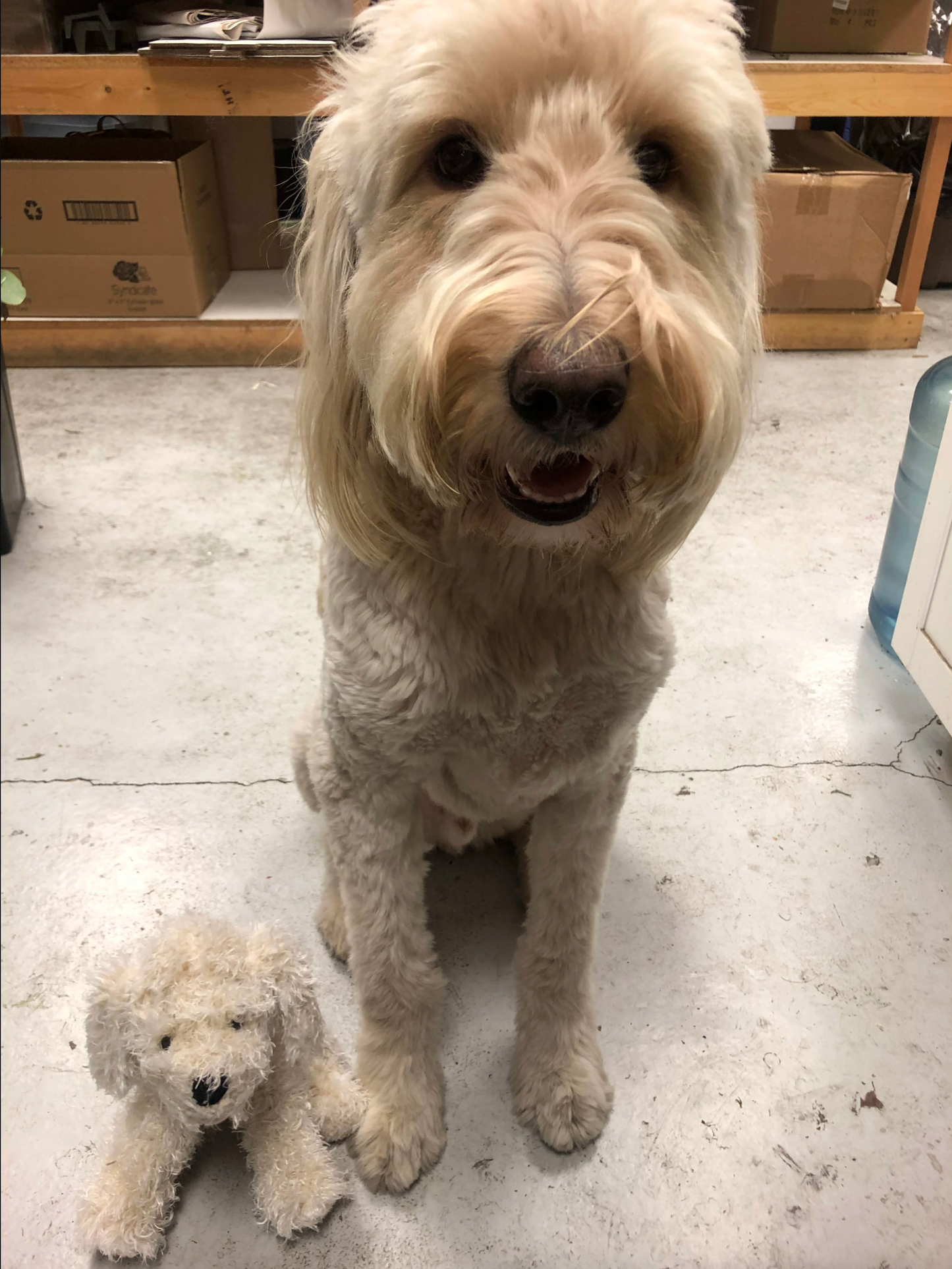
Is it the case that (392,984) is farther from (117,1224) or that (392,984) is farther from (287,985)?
(117,1224)

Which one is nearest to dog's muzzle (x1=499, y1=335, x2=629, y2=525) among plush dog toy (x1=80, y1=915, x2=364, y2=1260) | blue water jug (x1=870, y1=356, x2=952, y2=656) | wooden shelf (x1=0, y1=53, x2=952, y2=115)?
plush dog toy (x1=80, y1=915, x2=364, y2=1260)

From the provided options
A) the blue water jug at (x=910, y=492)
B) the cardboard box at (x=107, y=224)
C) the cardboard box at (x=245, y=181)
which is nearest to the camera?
the blue water jug at (x=910, y=492)

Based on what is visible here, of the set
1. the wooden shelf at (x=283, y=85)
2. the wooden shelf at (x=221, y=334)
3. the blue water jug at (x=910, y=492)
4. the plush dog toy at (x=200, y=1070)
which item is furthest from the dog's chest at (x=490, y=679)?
the wooden shelf at (x=221, y=334)

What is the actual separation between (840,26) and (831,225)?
1.92ft

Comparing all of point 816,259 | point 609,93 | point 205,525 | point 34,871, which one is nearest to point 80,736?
point 34,871

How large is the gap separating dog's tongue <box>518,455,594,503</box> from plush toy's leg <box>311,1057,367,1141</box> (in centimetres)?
72

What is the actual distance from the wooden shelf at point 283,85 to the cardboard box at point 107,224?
0.18 m

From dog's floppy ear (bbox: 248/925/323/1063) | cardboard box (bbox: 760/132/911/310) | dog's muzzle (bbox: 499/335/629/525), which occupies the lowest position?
dog's floppy ear (bbox: 248/925/323/1063)

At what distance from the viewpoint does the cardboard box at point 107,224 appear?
8.26 feet

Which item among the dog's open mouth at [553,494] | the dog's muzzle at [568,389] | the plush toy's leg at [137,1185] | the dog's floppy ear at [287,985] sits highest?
the dog's muzzle at [568,389]

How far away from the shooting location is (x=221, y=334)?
2822 mm

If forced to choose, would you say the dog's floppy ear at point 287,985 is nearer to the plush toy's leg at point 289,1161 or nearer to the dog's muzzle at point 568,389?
the plush toy's leg at point 289,1161

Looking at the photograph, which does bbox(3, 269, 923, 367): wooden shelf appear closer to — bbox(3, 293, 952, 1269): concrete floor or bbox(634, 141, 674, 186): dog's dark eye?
bbox(3, 293, 952, 1269): concrete floor

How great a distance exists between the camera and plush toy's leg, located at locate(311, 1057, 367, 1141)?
1.03 m
